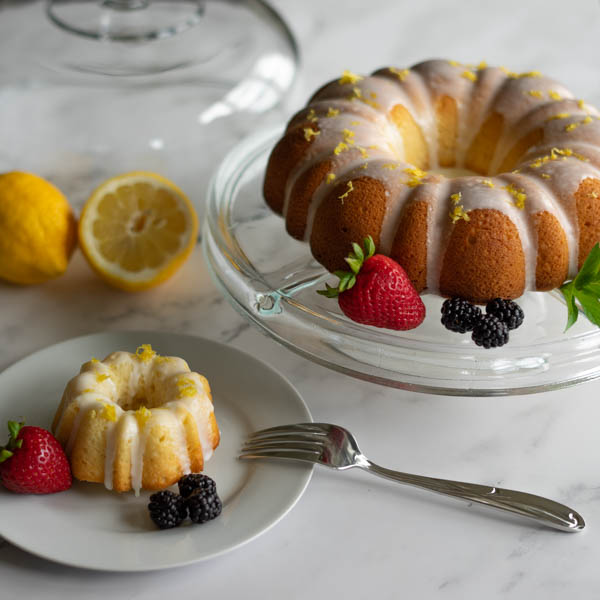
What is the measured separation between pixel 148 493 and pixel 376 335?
47cm

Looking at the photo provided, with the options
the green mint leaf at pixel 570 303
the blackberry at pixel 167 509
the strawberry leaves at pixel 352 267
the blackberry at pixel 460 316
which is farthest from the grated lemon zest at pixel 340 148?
the blackberry at pixel 167 509

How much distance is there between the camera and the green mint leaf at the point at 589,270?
1539mm

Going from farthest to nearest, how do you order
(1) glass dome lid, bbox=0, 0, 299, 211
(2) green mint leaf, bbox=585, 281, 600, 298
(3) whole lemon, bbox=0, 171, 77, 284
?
(1) glass dome lid, bbox=0, 0, 299, 211, (3) whole lemon, bbox=0, 171, 77, 284, (2) green mint leaf, bbox=585, 281, 600, 298

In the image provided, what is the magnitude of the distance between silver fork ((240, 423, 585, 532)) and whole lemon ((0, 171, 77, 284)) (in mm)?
651

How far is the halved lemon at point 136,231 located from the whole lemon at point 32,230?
5 cm

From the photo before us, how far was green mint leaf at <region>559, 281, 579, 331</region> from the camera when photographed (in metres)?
1.55

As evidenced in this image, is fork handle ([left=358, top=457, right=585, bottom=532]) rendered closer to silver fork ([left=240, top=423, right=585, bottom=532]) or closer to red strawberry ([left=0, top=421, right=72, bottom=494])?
silver fork ([left=240, top=423, right=585, bottom=532])

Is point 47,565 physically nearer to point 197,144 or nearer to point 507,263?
point 507,263

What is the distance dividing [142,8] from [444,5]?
1070 mm

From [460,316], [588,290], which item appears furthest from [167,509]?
[588,290]

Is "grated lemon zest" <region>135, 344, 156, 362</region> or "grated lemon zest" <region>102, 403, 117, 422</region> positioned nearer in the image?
"grated lemon zest" <region>102, 403, 117, 422</region>

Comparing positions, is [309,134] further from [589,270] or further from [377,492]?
[377,492]

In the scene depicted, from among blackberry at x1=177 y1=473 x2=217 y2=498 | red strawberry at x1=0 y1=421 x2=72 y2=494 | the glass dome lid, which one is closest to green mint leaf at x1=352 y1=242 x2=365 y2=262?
blackberry at x1=177 y1=473 x2=217 y2=498

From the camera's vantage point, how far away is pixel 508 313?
1.53 m
